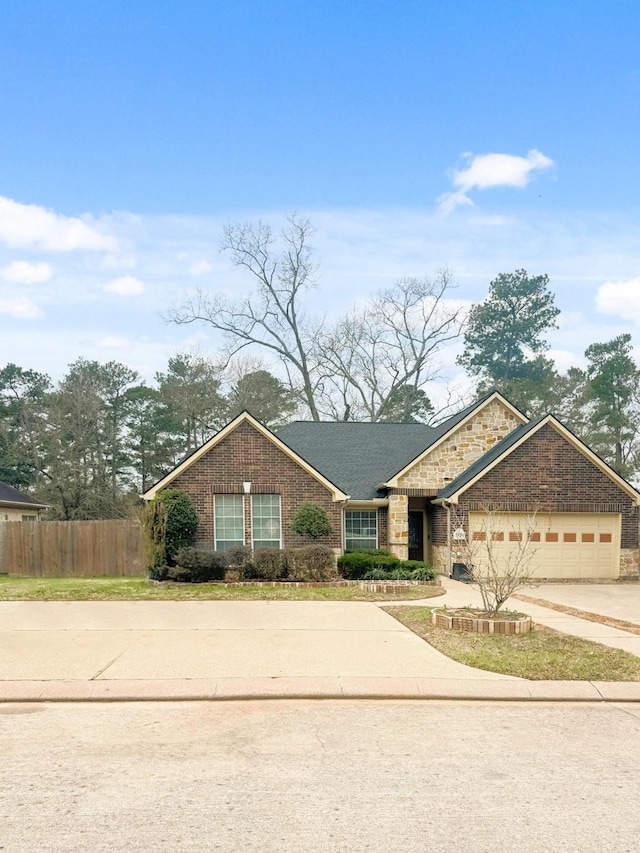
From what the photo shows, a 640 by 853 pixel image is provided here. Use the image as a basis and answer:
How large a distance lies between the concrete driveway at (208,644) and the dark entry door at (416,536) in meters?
10.6

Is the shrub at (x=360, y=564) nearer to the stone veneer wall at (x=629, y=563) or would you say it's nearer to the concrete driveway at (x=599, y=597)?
the concrete driveway at (x=599, y=597)

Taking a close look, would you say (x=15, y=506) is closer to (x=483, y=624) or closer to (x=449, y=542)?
(x=449, y=542)

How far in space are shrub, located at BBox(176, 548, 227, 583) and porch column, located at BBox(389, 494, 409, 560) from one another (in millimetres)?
5946

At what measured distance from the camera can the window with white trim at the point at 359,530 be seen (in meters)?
22.2

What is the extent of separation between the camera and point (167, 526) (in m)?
18.7

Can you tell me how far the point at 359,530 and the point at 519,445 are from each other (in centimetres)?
576

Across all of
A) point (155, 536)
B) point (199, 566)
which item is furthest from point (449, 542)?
point (155, 536)

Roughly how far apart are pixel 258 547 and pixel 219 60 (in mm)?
12469

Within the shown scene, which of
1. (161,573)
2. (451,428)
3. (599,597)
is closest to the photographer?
(599,597)

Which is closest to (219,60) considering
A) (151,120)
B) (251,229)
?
Answer: (151,120)

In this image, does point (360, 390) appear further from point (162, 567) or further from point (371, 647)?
point (371, 647)

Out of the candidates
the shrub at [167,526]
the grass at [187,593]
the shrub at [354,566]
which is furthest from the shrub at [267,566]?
the shrub at [167,526]

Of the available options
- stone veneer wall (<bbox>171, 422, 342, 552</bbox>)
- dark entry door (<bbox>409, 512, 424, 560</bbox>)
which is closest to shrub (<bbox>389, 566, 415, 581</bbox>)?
stone veneer wall (<bbox>171, 422, 342, 552</bbox>)

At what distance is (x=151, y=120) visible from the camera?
15703 millimetres
